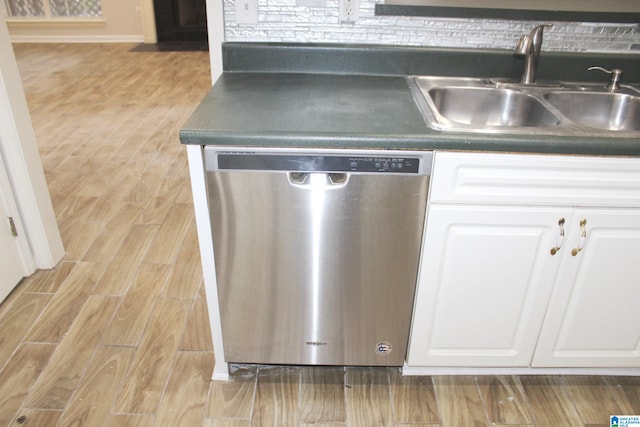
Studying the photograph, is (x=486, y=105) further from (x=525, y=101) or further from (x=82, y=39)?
(x=82, y=39)

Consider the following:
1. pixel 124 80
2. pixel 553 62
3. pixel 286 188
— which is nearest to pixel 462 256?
pixel 286 188

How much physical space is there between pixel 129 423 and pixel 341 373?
2.29 feet

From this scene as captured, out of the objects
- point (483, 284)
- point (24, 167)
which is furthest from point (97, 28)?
point (483, 284)

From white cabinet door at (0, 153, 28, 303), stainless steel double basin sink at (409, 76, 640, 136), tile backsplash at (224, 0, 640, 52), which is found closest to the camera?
stainless steel double basin sink at (409, 76, 640, 136)

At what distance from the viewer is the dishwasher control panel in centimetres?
135

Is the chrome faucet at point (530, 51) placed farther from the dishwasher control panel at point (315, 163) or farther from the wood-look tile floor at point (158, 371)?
the wood-look tile floor at point (158, 371)

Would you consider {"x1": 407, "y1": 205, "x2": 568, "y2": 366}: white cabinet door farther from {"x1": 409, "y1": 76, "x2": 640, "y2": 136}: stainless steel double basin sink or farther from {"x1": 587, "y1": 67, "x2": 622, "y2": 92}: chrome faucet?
{"x1": 587, "y1": 67, "x2": 622, "y2": 92}: chrome faucet

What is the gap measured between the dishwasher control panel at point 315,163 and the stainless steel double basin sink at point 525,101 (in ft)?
1.41

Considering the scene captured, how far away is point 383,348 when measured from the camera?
170 cm

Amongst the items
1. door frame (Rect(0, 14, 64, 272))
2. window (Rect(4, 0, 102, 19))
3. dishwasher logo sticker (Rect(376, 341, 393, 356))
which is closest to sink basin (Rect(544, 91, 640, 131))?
dishwasher logo sticker (Rect(376, 341, 393, 356))

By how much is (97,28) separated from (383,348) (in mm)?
6194

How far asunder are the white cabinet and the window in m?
6.33

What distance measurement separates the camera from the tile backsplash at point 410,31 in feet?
6.13

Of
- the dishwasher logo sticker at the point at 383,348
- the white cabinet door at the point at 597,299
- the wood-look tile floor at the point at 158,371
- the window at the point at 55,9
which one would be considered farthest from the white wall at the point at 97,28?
the white cabinet door at the point at 597,299
